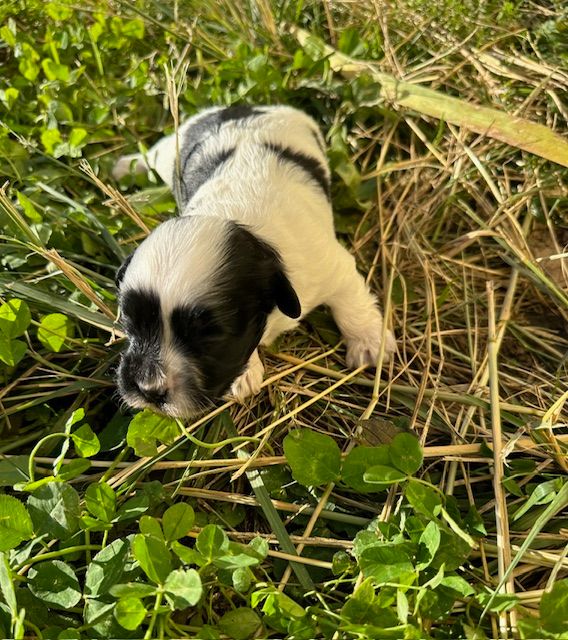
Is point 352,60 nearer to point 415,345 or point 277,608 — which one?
point 415,345

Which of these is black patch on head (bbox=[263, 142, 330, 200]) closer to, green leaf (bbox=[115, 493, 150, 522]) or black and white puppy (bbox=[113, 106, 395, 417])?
black and white puppy (bbox=[113, 106, 395, 417])

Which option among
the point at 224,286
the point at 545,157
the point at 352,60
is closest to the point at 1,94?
the point at 352,60

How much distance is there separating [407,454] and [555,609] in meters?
0.64

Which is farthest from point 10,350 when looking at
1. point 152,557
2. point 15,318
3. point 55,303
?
point 152,557

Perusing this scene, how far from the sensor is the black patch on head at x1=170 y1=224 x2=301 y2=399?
2.05m

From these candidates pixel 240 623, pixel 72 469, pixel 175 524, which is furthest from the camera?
pixel 72 469

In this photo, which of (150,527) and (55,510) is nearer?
(150,527)

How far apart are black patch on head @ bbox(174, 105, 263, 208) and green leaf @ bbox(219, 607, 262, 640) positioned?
188 centimetres

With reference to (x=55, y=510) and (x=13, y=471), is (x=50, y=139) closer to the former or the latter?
(x=13, y=471)

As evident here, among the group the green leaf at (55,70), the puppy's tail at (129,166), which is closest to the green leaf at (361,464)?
the puppy's tail at (129,166)

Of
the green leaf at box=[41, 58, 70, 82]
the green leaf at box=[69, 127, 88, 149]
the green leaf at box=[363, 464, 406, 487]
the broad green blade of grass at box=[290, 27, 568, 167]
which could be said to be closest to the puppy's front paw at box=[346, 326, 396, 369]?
the green leaf at box=[363, 464, 406, 487]

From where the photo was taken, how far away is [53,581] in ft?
6.40

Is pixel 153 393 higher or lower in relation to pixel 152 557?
higher

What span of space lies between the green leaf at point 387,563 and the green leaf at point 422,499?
134 mm
